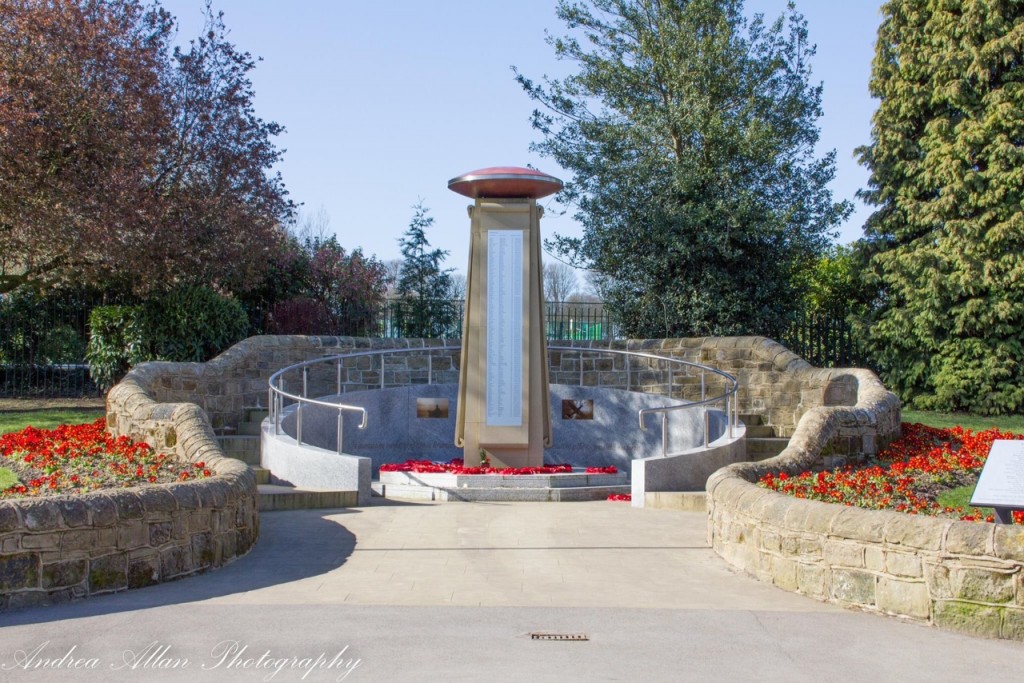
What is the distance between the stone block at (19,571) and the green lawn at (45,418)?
724cm

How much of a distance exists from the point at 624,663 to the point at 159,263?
12414 millimetres

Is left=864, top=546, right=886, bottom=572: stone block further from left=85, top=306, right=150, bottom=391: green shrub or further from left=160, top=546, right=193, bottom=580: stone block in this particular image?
left=85, top=306, right=150, bottom=391: green shrub

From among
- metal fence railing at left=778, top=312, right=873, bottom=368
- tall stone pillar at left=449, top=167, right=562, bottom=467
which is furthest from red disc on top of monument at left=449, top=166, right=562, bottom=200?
metal fence railing at left=778, top=312, right=873, bottom=368

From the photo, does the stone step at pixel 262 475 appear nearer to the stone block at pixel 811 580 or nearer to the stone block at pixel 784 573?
the stone block at pixel 784 573

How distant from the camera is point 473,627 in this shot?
18.8ft

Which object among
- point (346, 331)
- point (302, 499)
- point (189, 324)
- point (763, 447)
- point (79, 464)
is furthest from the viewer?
point (346, 331)

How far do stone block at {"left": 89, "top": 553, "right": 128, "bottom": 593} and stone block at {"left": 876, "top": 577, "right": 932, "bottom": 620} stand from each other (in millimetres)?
4618

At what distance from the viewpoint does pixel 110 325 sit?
15.7 metres

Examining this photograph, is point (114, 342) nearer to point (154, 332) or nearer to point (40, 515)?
point (154, 332)

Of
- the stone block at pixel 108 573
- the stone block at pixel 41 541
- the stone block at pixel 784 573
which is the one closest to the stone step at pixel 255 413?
the stone block at pixel 108 573

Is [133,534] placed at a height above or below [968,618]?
above

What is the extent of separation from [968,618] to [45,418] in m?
12.1

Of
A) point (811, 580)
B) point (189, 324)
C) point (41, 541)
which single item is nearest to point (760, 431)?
point (811, 580)

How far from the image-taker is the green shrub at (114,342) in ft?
51.1
